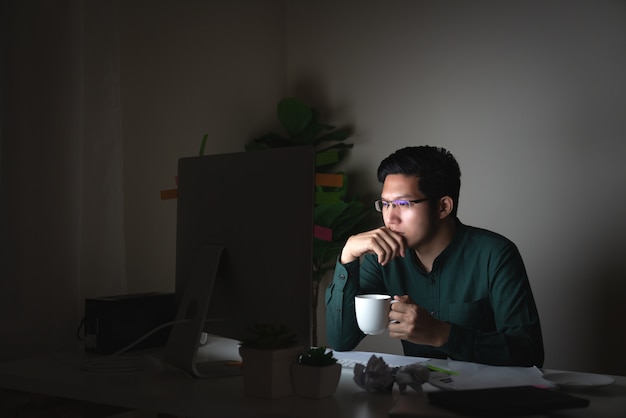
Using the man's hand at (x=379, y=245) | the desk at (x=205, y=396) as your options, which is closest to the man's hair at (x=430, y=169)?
the man's hand at (x=379, y=245)

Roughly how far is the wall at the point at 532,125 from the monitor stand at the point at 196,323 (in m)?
1.79

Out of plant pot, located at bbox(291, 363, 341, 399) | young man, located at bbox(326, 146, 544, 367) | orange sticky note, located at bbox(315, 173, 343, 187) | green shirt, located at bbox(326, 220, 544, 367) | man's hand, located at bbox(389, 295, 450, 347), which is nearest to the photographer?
plant pot, located at bbox(291, 363, 341, 399)

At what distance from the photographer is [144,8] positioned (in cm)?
251

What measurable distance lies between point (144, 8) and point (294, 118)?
→ 35.5 inches

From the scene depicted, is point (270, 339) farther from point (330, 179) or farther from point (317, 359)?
point (330, 179)

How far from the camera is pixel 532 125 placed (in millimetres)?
2746

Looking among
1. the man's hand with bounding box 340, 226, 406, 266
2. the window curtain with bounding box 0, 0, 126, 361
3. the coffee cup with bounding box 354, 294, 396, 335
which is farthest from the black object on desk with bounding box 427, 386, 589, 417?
the window curtain with bounding box 0, 0, 126, 361

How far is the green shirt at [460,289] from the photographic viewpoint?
1.76m

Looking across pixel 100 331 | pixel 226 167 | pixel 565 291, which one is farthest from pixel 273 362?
pixel 565 291

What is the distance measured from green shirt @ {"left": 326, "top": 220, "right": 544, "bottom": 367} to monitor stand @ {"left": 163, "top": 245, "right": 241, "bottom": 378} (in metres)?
0.56

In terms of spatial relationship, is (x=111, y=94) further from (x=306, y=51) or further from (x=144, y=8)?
(x=306, y=51)

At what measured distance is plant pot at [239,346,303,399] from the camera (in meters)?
1.09

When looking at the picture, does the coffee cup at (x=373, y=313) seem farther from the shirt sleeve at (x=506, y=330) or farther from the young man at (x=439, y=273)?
the shirt sleeve at (x=506, y=330)

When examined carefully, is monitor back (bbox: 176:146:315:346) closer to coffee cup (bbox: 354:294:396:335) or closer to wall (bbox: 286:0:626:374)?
coffee cup (bbox: 354:294:396:335)
